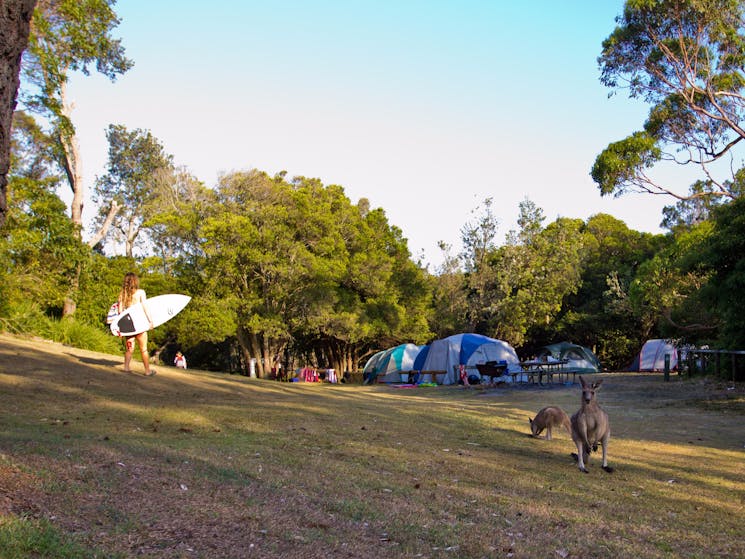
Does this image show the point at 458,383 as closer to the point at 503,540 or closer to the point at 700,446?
the point at 700,446

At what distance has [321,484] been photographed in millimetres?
5184

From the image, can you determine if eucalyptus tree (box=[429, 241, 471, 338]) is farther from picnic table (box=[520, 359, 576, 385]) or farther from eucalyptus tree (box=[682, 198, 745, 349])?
eucalyptus tree (box=[682, 198, 745, 349])

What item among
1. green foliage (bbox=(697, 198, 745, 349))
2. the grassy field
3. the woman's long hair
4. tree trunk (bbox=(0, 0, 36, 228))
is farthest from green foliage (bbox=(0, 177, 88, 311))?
green foliage (bbox=(697, 198, 745, 349))

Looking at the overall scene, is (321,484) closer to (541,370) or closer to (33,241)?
(33,241)

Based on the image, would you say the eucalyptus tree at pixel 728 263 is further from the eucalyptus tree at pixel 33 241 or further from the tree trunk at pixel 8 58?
the eucalyptus tree at pixel 33 241

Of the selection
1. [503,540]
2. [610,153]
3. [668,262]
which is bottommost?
[503,540]

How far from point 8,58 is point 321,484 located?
3730 mm

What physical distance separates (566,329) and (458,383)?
1807 cm

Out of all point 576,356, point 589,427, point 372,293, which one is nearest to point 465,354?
point 372,293

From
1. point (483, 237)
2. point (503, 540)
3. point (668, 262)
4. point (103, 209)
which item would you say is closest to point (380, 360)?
point (483, 237)

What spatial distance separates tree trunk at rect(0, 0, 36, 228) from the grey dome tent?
117ft

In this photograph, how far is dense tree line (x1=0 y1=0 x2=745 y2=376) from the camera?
1880 centimetres

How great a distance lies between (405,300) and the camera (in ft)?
122

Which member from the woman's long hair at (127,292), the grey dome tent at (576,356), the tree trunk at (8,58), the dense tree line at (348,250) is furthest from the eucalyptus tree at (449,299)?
the tree trunk at (8,58)
